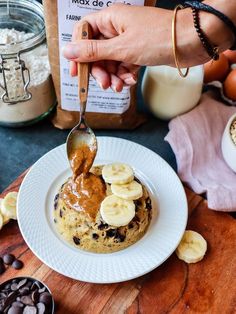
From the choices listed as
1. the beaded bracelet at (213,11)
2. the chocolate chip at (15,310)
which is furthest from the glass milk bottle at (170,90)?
the chocolate chip at (15,310)

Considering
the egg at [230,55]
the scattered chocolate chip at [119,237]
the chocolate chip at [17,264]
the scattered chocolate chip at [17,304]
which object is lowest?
the chocolate chip at [17,264]

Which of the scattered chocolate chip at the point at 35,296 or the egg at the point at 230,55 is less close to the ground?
the egg at the point at 230,55

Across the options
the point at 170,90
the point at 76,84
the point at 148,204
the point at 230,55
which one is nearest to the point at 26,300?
the point at 148,204

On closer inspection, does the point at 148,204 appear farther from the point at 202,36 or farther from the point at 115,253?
the point at 202,36

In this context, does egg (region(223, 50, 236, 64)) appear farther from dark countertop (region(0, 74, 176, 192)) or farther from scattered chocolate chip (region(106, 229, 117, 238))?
scattered chocolate chip (region(106, 229, 117, 238))

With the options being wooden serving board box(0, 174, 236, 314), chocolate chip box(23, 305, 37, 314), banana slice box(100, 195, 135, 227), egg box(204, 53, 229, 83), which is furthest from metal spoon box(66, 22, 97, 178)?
egg box(204, 53, 229, 83)

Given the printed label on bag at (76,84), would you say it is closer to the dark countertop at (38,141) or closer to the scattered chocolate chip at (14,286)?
the dark countertop at (38,141)
